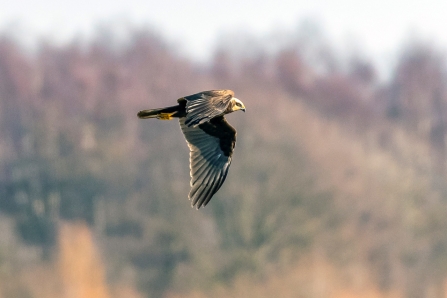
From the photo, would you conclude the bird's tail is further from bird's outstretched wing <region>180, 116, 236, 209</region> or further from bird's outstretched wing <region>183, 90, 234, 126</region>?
bird's outstretched wing <region>183, 90, 234, 126</region>

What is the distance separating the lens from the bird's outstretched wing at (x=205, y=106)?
9.87m

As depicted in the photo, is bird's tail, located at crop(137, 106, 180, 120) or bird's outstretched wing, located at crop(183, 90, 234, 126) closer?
bird's outstretched wing, located at crop(183, 90, 234, 126)

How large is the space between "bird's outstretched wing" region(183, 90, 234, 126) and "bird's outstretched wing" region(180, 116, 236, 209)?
1.06 metres

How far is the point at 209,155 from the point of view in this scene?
38.9 feet

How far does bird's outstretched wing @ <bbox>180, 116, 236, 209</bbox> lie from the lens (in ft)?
37.7

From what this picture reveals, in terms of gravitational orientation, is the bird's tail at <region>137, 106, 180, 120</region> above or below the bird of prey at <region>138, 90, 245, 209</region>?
above

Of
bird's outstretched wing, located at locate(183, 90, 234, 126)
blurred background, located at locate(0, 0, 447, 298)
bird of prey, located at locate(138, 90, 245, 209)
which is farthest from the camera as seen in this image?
blurred background, located at locate(0, 0, 447, 298)

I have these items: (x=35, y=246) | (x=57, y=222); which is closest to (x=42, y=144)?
(x=57, y=222)

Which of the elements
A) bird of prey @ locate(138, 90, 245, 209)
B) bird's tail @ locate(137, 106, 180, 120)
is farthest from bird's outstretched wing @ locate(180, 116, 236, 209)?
bird's tail @ locate(137, 106, 180, 120)

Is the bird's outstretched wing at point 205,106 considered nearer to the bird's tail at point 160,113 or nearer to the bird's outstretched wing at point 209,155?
the bird's tail at point 160,113

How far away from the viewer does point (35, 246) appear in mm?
28797

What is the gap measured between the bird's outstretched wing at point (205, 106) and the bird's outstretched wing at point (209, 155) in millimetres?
1058

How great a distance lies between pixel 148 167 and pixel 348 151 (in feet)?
23.5

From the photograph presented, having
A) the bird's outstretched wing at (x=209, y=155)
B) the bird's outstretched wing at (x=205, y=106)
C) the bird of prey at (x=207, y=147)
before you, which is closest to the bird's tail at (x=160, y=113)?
the bird of prey at (x=207, y=147)
